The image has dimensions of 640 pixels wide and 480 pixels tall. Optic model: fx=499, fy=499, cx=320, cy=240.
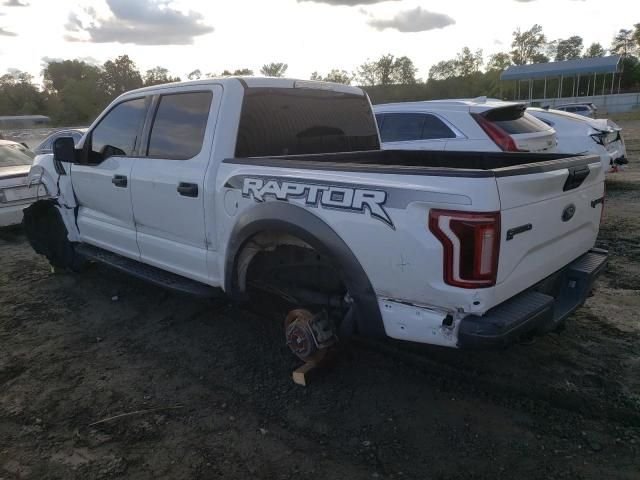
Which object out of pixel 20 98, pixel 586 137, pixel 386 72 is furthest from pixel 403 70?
pixel 586 137

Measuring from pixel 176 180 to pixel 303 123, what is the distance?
1.11 metres

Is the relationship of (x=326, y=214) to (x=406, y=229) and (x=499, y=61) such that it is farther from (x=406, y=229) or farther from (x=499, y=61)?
(x=499, y=61)

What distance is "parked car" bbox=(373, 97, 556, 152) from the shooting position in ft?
20.7

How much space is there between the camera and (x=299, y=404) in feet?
10.2

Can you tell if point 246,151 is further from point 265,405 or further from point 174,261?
point 265,405

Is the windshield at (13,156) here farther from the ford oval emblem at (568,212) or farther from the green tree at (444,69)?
the green tree at (444,69)

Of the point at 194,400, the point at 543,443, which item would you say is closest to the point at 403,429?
the point at 543,443

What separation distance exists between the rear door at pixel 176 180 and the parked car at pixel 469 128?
10.9ft

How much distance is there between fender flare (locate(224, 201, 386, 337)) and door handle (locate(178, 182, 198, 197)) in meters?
0.69

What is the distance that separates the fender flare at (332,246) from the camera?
271 cm

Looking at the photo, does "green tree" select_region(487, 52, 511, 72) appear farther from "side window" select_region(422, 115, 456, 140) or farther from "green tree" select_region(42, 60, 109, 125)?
"side window" select_region(422, 115, 456, 140)

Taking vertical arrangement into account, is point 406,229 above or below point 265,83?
below

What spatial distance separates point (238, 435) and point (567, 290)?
2.22m

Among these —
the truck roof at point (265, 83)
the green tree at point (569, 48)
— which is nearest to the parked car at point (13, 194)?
the truck roof at point (265, 83)
